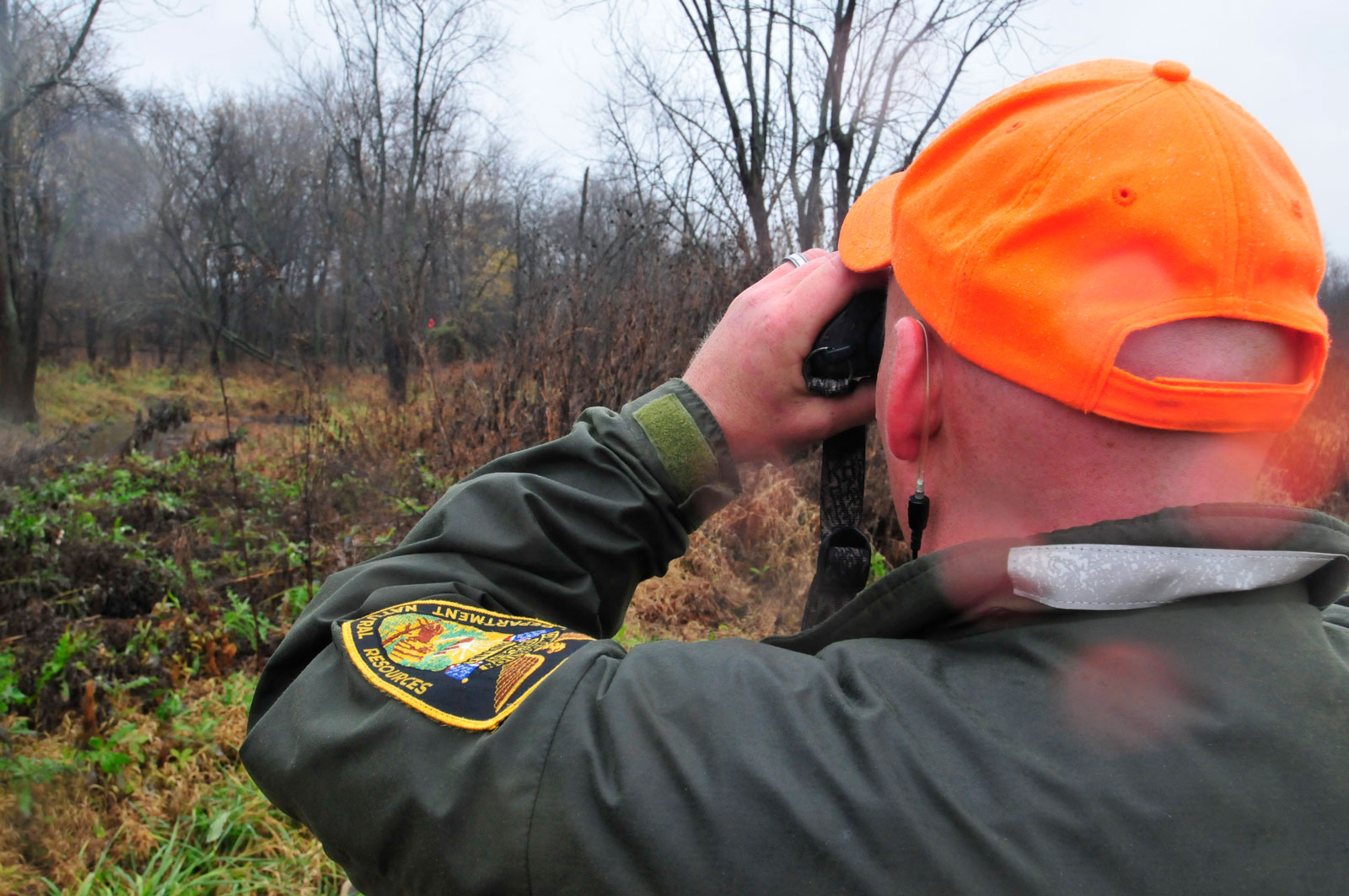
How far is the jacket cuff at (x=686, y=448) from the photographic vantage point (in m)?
1.14

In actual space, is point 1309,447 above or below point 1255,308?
below

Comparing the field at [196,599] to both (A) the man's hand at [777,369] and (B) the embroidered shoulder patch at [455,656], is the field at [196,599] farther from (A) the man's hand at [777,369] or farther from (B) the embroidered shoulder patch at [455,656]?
(A) the man's hand at [777,369]

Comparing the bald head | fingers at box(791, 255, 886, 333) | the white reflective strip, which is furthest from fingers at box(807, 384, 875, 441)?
the white reflective strip

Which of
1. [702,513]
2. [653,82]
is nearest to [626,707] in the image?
[702,513]

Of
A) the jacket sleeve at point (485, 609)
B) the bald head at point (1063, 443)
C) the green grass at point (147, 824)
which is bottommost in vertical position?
the green grass at point (147, 824)

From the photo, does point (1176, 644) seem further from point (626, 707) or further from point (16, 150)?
point (16, 150)

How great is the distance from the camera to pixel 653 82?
1284 centimetres

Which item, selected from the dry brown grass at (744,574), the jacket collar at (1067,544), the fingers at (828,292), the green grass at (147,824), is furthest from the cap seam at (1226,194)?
the dry brown grass at (744,574)

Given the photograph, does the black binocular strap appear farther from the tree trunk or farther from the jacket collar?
the tree trunk

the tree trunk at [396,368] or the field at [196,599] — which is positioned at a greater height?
the tree trunk at [396,368]

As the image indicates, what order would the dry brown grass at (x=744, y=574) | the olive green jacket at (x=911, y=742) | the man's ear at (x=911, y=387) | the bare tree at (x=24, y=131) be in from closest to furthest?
1. the olive green jacket at (x=911, y=742)
2. the man's ear at (x=911, y=387)
3. the dry brown grass at (x=744, y=574)
4. the bare tree at (x=24, y=131)

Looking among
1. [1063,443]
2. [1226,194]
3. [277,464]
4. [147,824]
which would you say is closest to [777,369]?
[1063,443]

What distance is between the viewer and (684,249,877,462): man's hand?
1138mm

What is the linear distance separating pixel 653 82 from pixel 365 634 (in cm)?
1345
